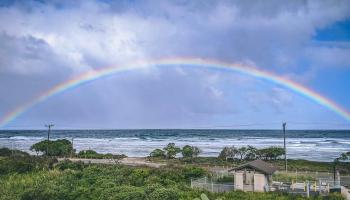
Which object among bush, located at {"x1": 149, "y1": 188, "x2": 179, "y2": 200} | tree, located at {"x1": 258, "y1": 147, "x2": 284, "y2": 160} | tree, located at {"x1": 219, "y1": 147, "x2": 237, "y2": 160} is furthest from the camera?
tree, located at {"x1": 219, "y1": 147, "x2": 237, "y2": 160}

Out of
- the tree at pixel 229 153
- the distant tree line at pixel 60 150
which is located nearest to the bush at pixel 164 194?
the tree at pixel 229 153

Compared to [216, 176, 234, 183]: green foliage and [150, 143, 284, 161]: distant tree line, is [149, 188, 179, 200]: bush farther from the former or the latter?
[150, 143, 284, 161]: distant tree line

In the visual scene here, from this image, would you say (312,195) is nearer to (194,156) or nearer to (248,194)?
(248,194)

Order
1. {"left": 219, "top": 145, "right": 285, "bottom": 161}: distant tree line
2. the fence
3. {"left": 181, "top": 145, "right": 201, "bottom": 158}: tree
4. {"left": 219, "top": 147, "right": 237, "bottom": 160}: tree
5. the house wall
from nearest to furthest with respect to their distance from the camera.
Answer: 1. the fence
2. the house wall
3. {"left": 219, "top": 145, "right": 285, "bottom": 161}: distant tree line
4. {"left": 219, "top": 147, "right": 237, "bottom": 160}: tree
5. {"left": 181, "top": 145, "right": 201, "bottom": 158}: tree

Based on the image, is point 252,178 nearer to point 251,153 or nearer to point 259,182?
point 259,182

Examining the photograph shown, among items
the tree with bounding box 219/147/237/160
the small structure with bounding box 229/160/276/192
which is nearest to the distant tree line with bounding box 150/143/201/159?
the tree with bounding box 219/147/237/160

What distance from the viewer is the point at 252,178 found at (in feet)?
99.1

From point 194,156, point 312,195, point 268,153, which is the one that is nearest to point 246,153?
point 268,153

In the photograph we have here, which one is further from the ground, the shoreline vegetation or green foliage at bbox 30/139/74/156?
green foliage at bbox 30/139/74/156

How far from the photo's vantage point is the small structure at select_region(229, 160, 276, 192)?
2981 centimetres

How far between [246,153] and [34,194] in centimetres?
4297

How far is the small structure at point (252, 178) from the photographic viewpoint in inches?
1174

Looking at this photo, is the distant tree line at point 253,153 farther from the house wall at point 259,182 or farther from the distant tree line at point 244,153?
the house wall at point 259,182

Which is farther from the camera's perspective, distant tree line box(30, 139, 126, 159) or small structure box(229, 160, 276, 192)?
distant tree line box(30, 139, 126, 159)
